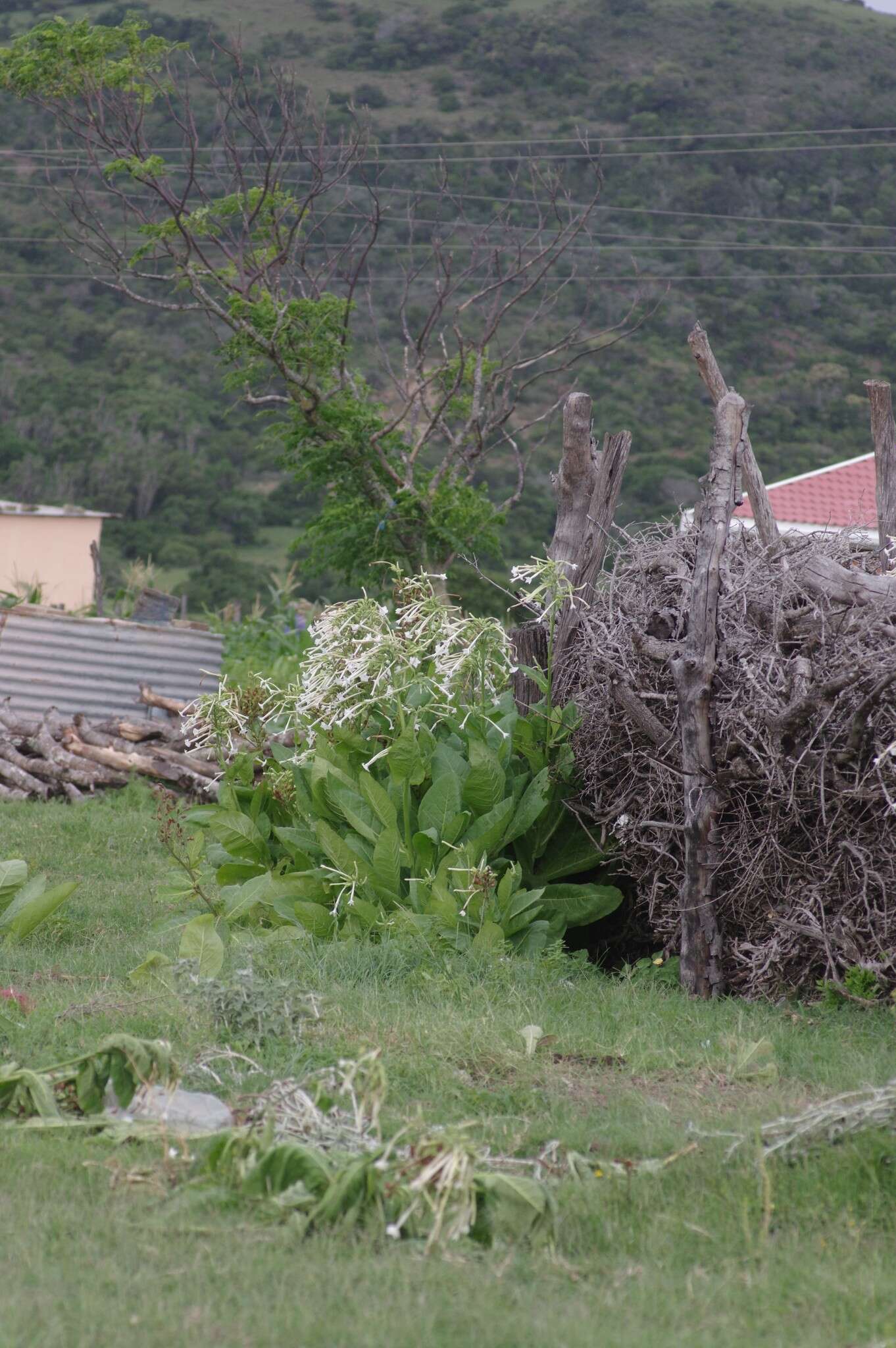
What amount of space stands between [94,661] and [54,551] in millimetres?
12882

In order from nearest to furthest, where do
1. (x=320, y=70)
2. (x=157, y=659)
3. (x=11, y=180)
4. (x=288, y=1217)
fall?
1. (x=288, y=1217)
2. (x=157, y=659)
3. (x=11, y=180)
4. (x=320, y=70)

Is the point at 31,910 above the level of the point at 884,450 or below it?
below

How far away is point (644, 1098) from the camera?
3590mm

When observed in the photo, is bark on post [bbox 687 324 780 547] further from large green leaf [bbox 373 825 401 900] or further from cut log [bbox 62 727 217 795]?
cut log [bbox 62 727 217 795]

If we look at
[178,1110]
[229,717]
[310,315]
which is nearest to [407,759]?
[229,717]

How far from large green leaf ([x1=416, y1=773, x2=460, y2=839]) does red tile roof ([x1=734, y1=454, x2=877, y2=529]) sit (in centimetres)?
1817

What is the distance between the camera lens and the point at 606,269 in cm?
3828

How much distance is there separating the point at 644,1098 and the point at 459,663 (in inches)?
87.7

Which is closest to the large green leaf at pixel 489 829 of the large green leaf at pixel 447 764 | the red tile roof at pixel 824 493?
the large green leaf at pixel 447 764

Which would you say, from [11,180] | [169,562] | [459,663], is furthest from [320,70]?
[459,663]

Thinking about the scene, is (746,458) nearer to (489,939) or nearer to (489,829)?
(489,829)

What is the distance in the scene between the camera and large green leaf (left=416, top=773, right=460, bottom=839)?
17.1ft

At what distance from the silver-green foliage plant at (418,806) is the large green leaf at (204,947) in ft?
0.76

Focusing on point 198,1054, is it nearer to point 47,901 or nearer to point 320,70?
point 47,901
